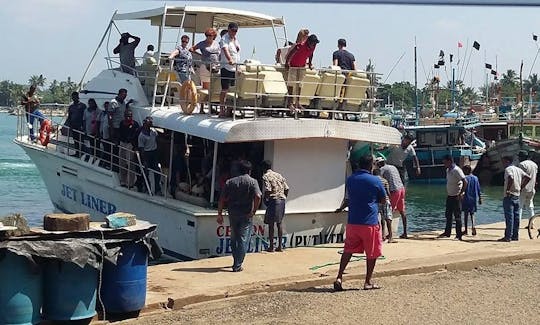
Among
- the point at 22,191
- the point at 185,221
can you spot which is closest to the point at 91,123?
the point at 185,221

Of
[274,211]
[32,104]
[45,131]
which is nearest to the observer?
[274,211]

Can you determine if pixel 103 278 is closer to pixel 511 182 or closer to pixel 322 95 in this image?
pixel 322 95

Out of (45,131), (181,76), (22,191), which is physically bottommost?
(22,191)

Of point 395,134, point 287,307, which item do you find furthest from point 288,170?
point 287,307

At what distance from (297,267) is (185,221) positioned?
226cm

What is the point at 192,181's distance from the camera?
1284 centimetres

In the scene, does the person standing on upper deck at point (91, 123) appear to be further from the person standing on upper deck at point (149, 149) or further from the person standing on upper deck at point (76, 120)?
the person standing on upper deck at point (149, 149)

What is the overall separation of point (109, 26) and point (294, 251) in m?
7.25

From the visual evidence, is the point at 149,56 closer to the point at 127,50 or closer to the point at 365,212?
the point at 127,50

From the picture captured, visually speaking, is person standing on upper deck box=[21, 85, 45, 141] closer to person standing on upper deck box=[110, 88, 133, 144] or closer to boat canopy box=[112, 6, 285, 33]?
boat canopy box=[112, 6, 285, 33]

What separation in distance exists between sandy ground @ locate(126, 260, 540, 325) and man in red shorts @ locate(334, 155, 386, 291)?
479 millimetres

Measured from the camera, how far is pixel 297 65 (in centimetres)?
1206

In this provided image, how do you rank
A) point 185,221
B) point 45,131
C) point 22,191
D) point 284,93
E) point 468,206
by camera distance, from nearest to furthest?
point 185,221
point 284,93
point 468,206
point 45,131
point 22,191

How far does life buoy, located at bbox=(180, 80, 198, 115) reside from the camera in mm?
12445
